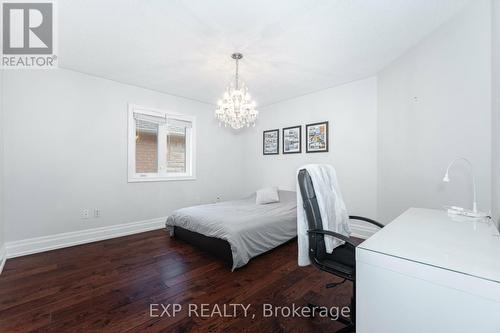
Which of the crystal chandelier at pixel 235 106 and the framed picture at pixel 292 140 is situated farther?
the framed picture at pixel 292 140

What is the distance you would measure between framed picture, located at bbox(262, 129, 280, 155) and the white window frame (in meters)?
1.57

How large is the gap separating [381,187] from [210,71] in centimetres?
305

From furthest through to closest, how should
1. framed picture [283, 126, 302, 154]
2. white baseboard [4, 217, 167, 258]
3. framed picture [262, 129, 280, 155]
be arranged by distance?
framed picture [262, 129, 280, 155] < framed picture [283, 126, 302, 154] < white baseboard [4, 217, 167, 258]

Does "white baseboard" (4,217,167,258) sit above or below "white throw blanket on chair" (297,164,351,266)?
below

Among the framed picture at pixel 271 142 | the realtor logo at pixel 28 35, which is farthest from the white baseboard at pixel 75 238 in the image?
the framed picture at pixel 271 142

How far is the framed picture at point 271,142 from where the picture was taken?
4.45 m

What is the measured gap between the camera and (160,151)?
3.89m

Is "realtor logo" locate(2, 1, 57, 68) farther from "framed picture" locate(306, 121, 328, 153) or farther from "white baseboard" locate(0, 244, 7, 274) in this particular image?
"framed picture" locate(306, 121, 328, 153)

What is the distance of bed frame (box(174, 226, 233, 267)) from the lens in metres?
2.36

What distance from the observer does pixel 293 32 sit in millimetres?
2127

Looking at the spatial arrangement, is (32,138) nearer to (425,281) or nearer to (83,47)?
(83,47)

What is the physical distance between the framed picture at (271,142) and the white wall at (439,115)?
198 centimetres

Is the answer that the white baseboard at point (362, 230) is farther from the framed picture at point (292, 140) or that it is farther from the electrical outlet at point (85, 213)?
the electrical outlet at point (85, 213)

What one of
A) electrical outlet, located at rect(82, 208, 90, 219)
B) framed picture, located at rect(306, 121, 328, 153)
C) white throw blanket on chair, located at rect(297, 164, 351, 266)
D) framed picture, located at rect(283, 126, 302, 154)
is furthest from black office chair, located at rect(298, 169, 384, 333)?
electrical outlet, located at rect(82, 208, 90, 219)
